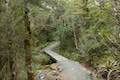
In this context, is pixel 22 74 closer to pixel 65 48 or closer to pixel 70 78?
pixel 70 78

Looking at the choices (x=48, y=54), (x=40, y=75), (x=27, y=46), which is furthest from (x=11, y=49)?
(x=48, y=54)

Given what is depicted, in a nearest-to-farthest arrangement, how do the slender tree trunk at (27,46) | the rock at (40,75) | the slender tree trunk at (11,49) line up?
the slender tree trunk at (11,49)
the slender tree trunk at (27,46)
the rock at (40,75)

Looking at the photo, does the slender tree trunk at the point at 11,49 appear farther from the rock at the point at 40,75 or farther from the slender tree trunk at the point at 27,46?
the rock at the point at 40,75

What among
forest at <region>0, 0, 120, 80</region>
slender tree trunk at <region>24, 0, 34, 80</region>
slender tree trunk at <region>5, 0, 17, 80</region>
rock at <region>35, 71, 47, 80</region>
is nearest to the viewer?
slender tree trunk at <region>5, 0, 17, 80</region>

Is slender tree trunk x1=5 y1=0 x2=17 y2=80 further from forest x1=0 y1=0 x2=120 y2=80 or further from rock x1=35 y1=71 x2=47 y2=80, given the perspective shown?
rock x1=35 y1=71 x2=47 y2=80

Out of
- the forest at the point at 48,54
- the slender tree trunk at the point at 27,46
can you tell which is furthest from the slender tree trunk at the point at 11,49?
the slender tree trunk at the point at 27,46

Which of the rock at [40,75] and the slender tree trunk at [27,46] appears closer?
the slender tree trunk at [27,46]

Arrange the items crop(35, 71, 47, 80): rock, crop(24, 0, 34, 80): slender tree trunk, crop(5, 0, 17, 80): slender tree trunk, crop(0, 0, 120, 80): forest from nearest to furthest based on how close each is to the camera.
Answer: crop(5, 0, 17, 80): slender tree trunk < crop(0, 0, 120, 80): forest < crop(24, 0, 34, 80): slender tree trunk < crop(35, 71, 47, 80): rock

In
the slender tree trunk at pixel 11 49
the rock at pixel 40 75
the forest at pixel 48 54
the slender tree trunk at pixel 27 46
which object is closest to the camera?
the slender tree trunk at pixel 11 49

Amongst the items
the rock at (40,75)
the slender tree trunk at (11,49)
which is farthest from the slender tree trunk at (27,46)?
the rock at (40,75)

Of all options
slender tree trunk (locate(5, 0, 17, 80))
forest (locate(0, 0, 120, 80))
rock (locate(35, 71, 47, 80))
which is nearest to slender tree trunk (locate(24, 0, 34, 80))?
forest (locate(0, 0, 120, 80))

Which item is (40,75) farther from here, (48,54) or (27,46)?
(48,54)

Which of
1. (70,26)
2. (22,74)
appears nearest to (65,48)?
(70,26)

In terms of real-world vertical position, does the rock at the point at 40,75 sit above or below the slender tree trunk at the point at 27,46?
below
